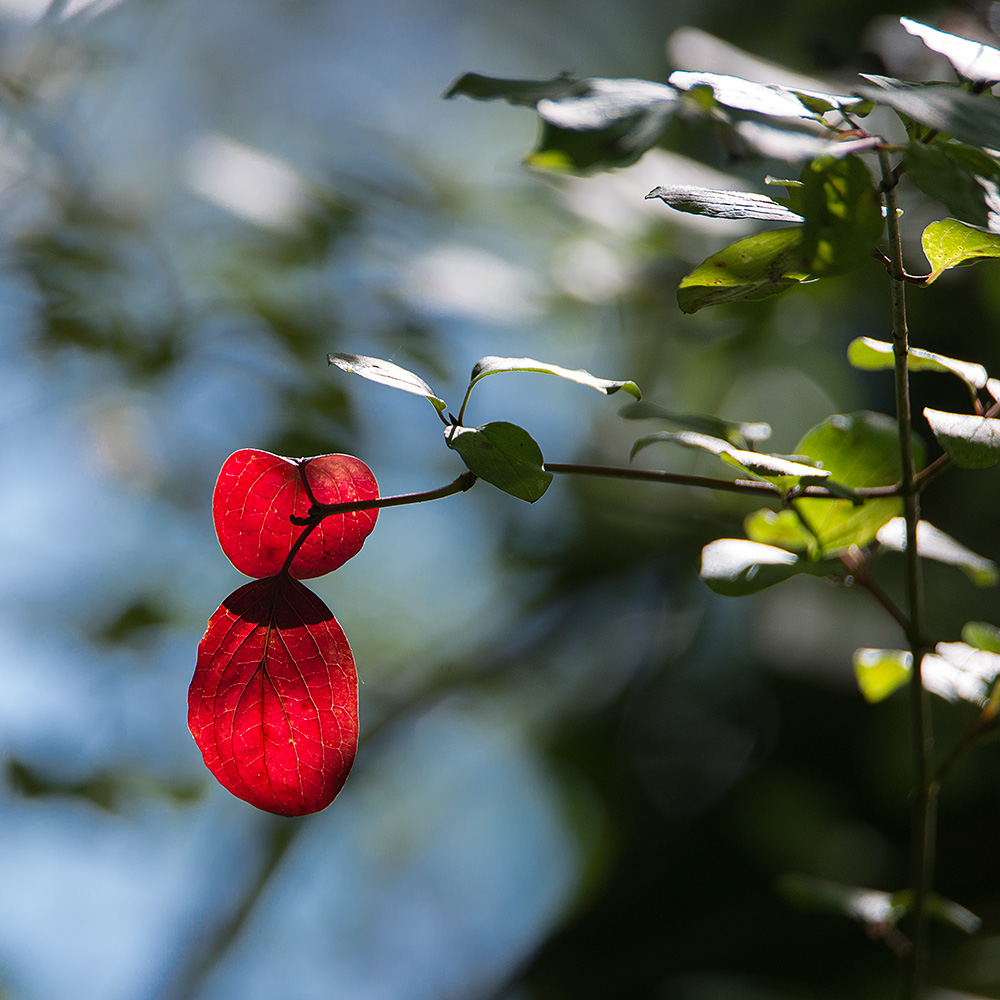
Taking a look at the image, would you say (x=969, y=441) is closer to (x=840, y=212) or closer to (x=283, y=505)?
(x=840, y=212)

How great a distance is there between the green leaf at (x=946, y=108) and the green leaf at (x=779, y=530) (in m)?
0.15

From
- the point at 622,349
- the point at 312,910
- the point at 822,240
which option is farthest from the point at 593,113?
the point at 312,910

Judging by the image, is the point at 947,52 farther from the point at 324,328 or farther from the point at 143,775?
the point at 143,775

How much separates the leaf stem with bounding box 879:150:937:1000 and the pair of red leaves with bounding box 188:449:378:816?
0.15 m

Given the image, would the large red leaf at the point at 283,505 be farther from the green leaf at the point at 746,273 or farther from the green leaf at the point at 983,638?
the green leaf at the point at 983,638

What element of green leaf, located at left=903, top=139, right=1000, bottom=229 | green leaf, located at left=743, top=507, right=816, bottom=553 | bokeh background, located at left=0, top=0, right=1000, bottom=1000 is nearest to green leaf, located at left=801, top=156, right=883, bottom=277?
green leaf, located at left=903, top=139, right=1000, bottom=229

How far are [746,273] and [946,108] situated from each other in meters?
0.05

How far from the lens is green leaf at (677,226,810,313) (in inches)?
7.6

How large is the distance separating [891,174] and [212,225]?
81 centimetres

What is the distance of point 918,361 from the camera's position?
25 centimetres

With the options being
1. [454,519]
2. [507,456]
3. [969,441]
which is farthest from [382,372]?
[454,519]

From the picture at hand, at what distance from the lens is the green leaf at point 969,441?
0.66 feet

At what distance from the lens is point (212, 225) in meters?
0.86

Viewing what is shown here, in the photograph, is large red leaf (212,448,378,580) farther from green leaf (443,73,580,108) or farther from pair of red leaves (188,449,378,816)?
green leaf (443,73,580,108)
